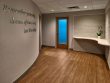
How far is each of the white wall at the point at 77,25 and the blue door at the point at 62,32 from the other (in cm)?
30

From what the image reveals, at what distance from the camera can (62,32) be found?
7578 millimetres

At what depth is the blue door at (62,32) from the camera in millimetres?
7398

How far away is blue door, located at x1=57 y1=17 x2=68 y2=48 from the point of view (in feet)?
24.3

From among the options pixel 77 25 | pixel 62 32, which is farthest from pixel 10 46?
pixel 62 32

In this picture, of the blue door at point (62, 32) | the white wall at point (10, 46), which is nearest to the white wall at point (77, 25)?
the blue door at point (62, 32)

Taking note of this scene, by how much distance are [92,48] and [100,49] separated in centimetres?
45

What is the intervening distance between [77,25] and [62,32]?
128cm

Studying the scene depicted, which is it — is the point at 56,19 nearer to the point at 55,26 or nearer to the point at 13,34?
the point at 55,26

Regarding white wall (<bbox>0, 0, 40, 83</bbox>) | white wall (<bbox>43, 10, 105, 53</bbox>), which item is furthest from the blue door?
white wall (<bbox>0, 0, 40, 83</bbox>)

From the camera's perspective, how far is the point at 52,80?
298 cm

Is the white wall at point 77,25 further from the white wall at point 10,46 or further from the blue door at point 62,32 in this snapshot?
the white wall at point 10,46

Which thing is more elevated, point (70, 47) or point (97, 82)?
point (70, 47)

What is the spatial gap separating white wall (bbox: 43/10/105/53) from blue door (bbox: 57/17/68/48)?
30 cm

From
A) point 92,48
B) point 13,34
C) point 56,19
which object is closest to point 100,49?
point 92,48
